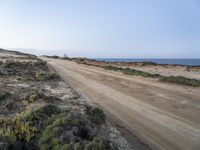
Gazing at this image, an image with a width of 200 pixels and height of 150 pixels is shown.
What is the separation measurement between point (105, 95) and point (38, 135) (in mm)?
10770

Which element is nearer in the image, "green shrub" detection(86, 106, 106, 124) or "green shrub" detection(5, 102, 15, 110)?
"green shrub" detection(86, 106, 106, 124)

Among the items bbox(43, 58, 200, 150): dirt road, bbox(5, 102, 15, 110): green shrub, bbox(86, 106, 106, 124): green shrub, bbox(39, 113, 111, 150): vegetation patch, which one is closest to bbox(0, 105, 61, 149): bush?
bbox(39, 113, 111, 150): vegetation patch

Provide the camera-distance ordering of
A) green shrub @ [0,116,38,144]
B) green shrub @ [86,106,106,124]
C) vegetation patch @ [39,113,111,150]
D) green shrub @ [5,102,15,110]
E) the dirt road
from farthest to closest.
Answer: green shrub @ [5,102,15,110] < green shrub @ [86,106,106,124] < the dirt road < green shrub @ [0,116,38,144] < vegetation patch @ [39,113,111,150]

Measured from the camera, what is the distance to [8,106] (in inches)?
497

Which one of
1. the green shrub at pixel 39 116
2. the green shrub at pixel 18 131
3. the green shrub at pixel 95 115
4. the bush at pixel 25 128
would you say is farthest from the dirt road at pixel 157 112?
the green shrub at pixel 18 131

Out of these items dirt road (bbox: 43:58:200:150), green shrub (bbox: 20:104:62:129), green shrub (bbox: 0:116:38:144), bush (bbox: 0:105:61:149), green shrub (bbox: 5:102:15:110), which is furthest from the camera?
green shrub (bbox: 5:102:15:110)

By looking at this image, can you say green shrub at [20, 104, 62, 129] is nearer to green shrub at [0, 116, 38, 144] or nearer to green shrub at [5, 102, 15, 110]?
green shrub at [0, 116, 38, 144]

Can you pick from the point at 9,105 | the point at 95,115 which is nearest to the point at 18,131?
the point at 95,115

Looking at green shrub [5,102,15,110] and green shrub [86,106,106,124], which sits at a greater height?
green shrub [5,102,15,110]

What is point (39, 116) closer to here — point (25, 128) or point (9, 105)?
point (25, 128)

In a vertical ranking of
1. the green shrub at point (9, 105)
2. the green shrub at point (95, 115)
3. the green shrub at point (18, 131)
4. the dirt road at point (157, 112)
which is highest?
the green shrub at point (18, 131)

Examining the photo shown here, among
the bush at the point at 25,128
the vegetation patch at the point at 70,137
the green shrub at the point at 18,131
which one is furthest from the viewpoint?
the green shrub at the point at 18,131

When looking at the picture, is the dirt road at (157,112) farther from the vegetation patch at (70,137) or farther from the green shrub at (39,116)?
the green shrub at (39,116)

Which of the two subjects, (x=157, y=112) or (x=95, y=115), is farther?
(x=157, y=112)
